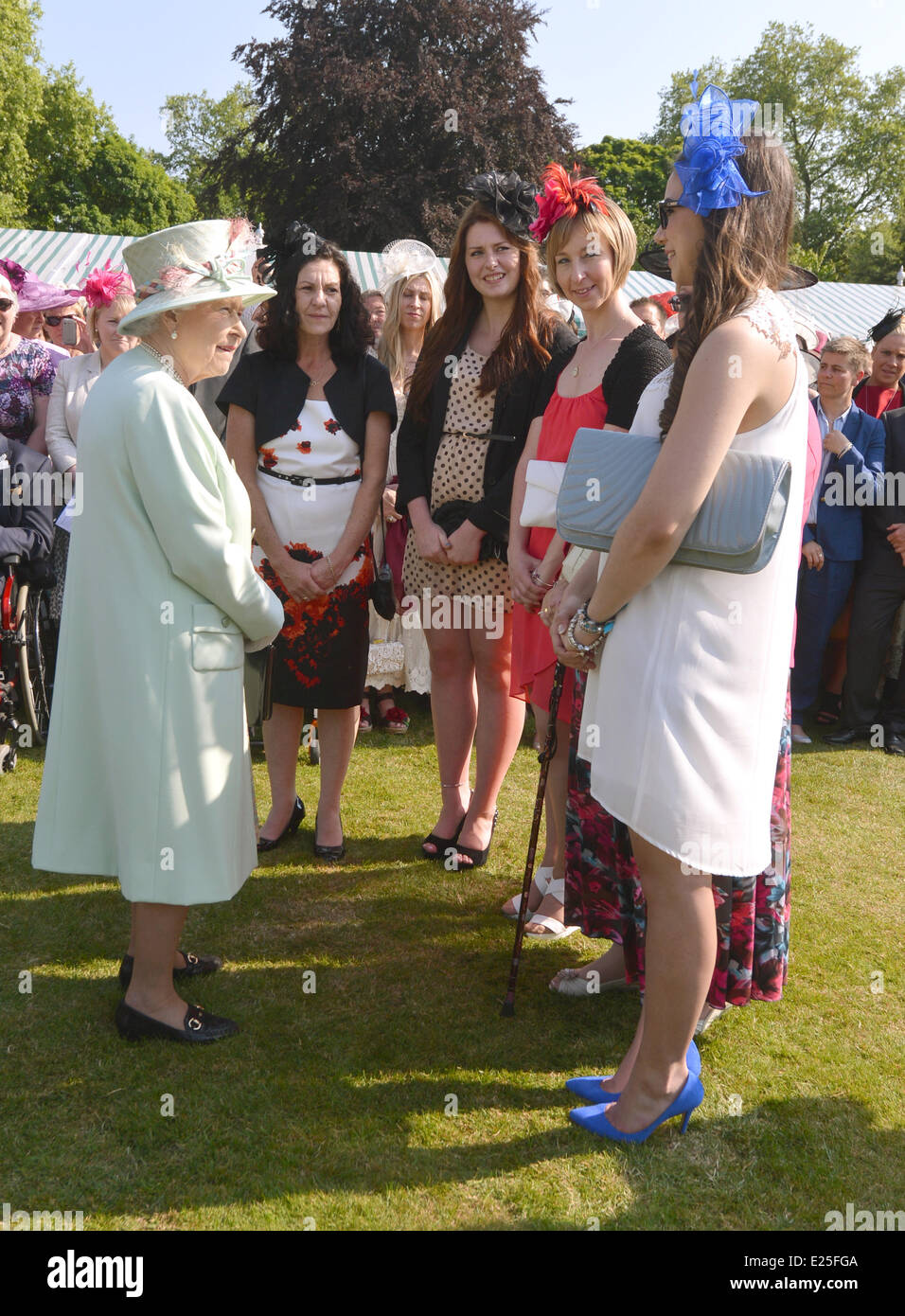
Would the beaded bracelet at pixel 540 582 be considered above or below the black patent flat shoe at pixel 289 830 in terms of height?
above

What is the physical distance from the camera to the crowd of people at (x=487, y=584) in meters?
2.21

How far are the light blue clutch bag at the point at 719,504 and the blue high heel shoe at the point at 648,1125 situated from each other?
50.5 inches

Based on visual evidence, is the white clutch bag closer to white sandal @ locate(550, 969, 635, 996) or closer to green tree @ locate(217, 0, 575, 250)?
white sandal @ locate(550, 969, 635, 996)

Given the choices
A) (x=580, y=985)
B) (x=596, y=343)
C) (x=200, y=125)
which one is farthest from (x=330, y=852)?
(x=200, y=125)

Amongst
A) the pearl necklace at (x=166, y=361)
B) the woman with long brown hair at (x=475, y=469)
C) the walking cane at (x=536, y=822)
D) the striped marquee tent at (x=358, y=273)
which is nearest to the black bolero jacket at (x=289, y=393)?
the woman with long brown hair at (x=475, y=469)

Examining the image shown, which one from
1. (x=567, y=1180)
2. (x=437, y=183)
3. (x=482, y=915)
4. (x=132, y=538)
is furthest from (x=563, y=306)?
(x=437, y=183)

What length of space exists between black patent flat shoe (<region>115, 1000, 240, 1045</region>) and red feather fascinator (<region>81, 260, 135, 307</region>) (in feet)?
12.4

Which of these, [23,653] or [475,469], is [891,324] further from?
[23,653]

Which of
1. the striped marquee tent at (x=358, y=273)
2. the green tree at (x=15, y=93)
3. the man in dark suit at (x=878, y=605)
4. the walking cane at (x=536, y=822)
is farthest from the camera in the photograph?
the green tree at (x=15, y=93)

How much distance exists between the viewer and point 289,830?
4.41m

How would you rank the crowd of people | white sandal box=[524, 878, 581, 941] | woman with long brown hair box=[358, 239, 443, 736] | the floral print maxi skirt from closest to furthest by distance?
the crowd of people
the floral print maxi skirt
white sandal box=[524, 878, 581, 941]
woman with long brown hair box=[358, 239, 443, 736]

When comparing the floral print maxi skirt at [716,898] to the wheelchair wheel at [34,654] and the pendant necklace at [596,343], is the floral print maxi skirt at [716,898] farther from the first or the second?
the wheelchair wheel at [34,654]

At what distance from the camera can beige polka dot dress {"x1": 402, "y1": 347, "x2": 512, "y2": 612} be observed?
3914 mm

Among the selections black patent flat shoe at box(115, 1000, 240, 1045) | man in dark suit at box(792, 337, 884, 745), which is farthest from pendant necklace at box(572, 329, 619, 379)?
man in dark suit at box(792, 337, 884, 745)
